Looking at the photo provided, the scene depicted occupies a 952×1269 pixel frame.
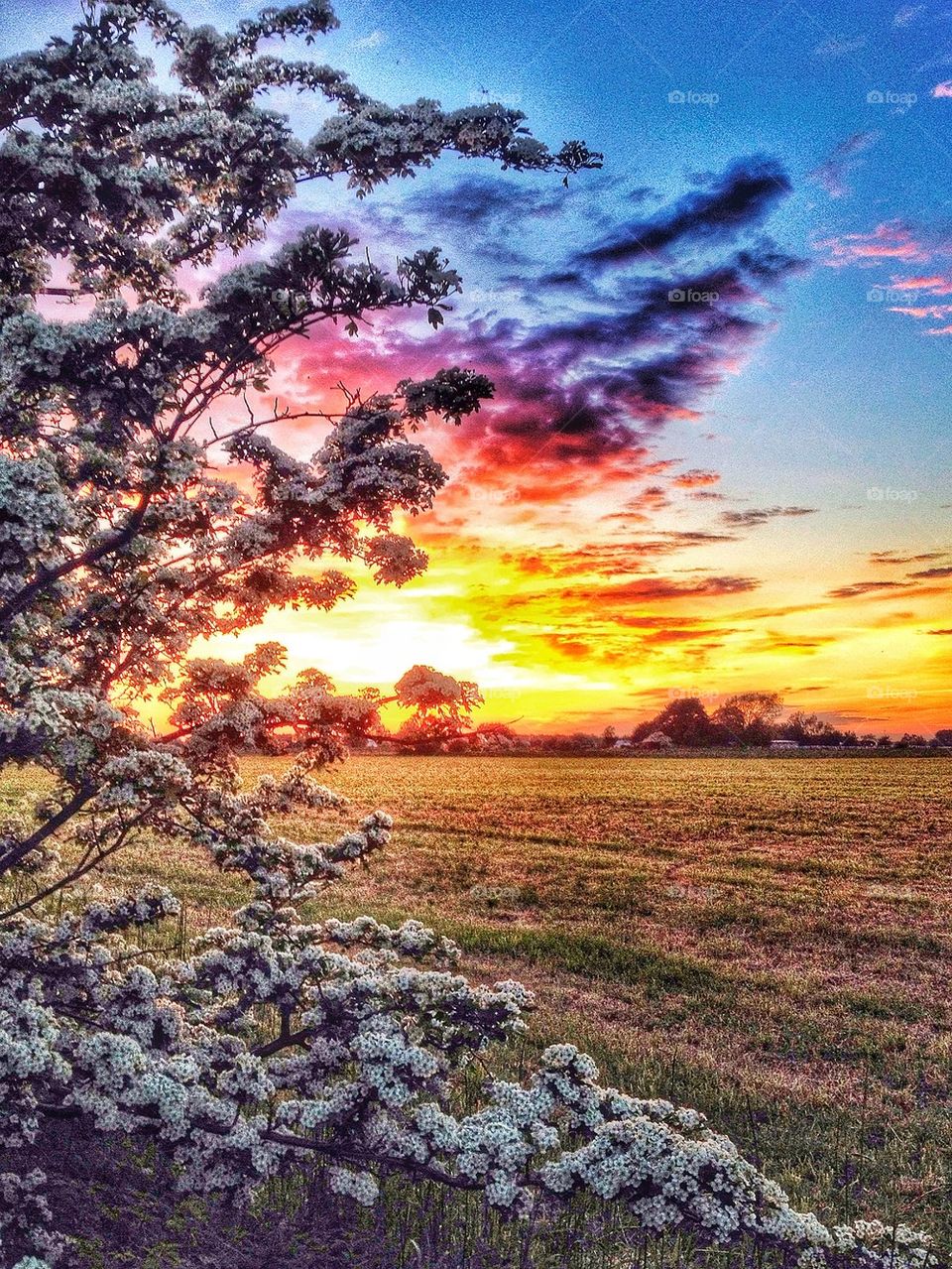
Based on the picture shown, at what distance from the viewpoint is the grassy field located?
8.16 metres

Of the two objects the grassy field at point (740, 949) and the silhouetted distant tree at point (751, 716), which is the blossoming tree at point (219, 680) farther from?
the silhouetted distant tree at point (751, 716)

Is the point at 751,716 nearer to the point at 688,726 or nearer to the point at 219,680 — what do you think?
the point at 688,726

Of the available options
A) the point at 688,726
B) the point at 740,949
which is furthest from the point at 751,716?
the point at 740,949

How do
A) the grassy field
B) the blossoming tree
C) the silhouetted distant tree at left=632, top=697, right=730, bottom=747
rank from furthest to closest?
1. the silhouetted distant tree at left=632, top=697, right=730, bottom=747
2. the grassy field
3. the blossoming tree

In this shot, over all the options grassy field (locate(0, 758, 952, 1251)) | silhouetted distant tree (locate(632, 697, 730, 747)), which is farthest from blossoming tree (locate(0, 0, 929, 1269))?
silhouetted distant tree (locate(632, 697, 730, 747))

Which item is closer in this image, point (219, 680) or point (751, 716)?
point (219, 680)

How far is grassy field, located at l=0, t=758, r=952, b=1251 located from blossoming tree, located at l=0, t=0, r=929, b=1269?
2.79 metres

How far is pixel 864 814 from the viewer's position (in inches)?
1446

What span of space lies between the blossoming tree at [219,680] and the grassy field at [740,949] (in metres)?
2.79

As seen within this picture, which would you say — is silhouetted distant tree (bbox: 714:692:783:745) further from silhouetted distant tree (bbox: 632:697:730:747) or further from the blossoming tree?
the blossoming tree

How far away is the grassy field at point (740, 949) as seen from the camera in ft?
26.8

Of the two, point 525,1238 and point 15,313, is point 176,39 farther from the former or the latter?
point 525,1238

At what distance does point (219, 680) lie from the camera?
6.60m

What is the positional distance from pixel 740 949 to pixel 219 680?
12176 mm
